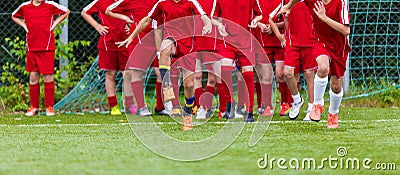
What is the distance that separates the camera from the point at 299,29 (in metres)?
9.17

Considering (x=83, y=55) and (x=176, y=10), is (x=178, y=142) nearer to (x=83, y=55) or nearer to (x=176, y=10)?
(x=176, y=10)

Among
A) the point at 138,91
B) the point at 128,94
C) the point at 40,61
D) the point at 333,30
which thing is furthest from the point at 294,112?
the point at 40,61

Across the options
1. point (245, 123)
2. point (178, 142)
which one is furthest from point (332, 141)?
point (245, 123)

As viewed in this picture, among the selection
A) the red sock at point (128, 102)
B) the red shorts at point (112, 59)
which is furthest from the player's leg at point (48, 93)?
the red sock at point (128, 102)

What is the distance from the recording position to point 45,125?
857cm

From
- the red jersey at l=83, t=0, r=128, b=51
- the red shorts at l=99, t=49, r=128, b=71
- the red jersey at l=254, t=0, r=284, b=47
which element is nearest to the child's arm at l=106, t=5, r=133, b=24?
the red jersey at l=83, t=0, r=128, b=51

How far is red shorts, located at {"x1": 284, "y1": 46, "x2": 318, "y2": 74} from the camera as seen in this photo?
8992 mm

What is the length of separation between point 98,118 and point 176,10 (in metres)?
1.95

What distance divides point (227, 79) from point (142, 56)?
1.71m

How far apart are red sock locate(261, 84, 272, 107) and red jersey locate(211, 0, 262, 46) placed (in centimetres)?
85

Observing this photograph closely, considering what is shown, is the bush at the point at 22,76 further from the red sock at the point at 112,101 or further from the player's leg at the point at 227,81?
the player's leg at the point at 227,81

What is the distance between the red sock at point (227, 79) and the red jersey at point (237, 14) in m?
0.37

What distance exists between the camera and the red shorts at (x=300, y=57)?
8992 mm

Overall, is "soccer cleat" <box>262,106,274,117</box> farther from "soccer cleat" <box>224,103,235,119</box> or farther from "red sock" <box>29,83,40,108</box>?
"red sock" <box>29,83,40,108</box>
